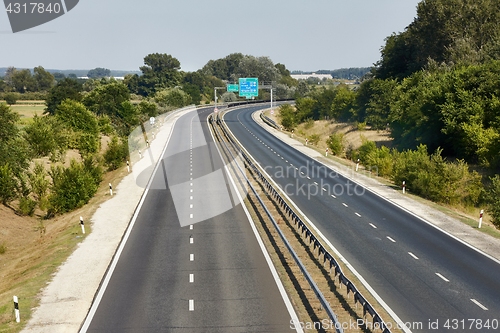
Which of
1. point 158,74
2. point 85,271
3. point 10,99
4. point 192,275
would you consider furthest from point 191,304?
point 158,74

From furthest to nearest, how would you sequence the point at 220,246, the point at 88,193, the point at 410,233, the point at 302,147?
the point at 302,147 → the point at 88,193 → the point at 410,233 → the point at 220,246

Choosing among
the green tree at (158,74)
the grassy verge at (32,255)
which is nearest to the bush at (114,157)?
the grassy verge at (32,255)

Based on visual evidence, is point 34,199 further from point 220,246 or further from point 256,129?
point 256,129

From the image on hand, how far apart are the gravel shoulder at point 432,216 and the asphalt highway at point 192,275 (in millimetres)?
10372

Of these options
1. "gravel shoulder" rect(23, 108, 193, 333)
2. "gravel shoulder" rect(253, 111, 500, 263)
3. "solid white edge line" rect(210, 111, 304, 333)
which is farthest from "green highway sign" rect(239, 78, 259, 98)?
"solid white edge line" rect(210, 111, 304, 333)

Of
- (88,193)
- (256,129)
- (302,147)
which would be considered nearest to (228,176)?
(88,193)

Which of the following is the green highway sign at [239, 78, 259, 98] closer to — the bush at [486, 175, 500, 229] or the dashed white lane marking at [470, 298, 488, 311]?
the bush at [486, 175, 500, 229]

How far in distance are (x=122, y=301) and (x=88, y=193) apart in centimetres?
2189

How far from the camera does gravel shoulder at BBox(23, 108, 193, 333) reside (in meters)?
16.2

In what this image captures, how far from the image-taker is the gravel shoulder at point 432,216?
82.1ft

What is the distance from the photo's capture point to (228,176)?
4344cm

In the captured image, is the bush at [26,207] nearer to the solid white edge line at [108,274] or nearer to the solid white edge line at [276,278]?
the solid white edge line at [108,274]

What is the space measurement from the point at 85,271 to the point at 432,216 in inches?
785

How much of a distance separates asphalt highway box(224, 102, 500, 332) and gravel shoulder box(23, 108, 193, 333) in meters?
10.2
